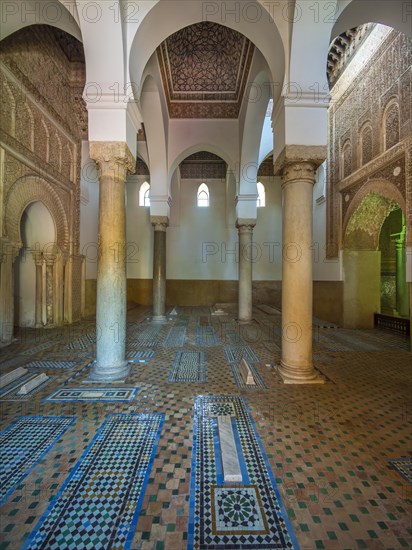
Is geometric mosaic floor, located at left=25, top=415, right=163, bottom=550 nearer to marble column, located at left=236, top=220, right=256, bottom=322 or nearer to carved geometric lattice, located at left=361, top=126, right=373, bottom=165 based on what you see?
marble column, located at left=236, top=220, right=256, bottom=322

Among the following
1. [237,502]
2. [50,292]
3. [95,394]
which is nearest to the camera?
[237,502]

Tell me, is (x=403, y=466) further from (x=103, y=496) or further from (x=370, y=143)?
(x=370, y=143)

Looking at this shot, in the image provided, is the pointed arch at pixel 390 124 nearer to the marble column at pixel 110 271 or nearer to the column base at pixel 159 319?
the marble column at pixel 110 271

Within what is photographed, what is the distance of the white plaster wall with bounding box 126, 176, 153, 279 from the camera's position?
42.0 ft

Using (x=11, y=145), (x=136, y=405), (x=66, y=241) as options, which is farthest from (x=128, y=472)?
(x=66, y=241)

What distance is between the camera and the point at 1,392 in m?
3.30

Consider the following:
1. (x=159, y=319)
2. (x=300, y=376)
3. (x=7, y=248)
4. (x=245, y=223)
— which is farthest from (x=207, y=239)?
(x=300, y=376)

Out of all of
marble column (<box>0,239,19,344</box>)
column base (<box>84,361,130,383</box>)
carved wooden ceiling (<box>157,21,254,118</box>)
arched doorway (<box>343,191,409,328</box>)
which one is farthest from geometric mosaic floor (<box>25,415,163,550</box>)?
arched doorway (<box>343,191,409,328</box>)

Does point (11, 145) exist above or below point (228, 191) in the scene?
below

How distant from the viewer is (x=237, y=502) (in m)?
1.78

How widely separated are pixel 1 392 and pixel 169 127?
715 centimetres

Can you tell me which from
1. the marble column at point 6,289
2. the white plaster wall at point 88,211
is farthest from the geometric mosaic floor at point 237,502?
the white plaster wall at point 88,211

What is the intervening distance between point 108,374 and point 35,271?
4916mm

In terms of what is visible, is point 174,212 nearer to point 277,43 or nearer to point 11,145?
point 11,145
